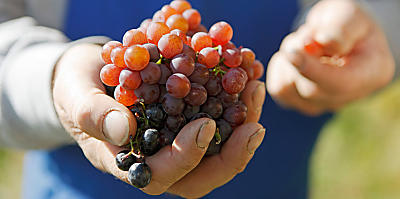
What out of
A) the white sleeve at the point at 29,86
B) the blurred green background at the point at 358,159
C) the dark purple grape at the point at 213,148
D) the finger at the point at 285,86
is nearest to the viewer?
the dark purple grape at the point at 213,148

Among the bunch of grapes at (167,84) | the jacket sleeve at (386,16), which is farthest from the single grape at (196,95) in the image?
the jacket sleeve at (386,16)

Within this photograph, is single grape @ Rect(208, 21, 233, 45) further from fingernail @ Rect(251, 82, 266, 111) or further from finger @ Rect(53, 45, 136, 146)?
finger @ Rect(53, 45, 136, 146)

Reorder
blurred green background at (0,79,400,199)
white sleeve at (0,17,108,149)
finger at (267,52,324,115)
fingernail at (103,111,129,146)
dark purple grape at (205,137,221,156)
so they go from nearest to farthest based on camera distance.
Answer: fingernail at (103,111,129,146), dark purple grape at (205,137,221,156), white sleeve at (0,17,108,149), finger at (267,52,324,115), blurred green background at (0,79,400,199)

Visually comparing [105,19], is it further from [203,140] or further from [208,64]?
[203,140]

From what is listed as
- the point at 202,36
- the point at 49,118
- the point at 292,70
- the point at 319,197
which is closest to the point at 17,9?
the point at 49,118

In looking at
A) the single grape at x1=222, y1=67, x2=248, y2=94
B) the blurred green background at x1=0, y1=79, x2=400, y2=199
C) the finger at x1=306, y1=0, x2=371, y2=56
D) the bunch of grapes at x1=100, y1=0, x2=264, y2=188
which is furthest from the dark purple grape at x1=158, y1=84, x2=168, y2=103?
the blurred green background at x1=0, y1=79, x2=400, y2=199

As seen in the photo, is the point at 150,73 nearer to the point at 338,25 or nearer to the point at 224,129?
the point at 224,129

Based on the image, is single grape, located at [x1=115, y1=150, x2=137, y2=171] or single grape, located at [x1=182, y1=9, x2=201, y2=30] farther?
single grape, located at [x1=182, y1=9, x2=201, y2=30]

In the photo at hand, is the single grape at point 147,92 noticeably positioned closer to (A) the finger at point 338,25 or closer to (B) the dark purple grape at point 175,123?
(B) the dark purple grape at point 175,123
